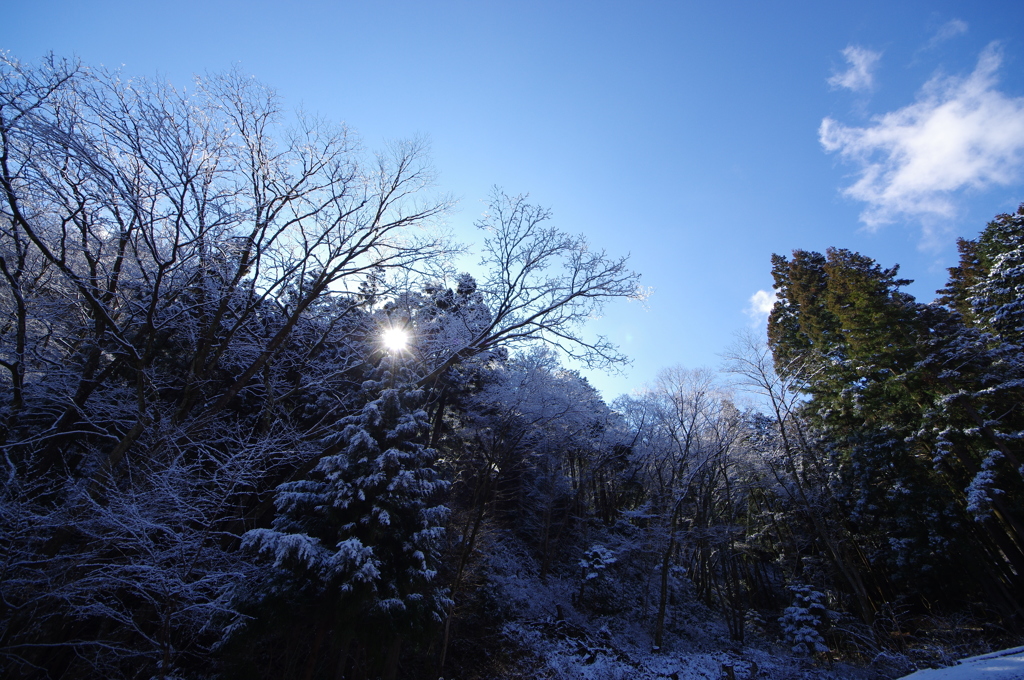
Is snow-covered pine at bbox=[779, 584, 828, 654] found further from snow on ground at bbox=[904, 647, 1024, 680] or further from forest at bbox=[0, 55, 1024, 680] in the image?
snow on ground at bbox=[904, 647, 1024, 680]

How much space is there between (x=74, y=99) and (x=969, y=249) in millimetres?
29258

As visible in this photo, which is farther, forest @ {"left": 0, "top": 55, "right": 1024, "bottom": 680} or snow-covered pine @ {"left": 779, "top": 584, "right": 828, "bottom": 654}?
snow-covered pine @ {"left": 779, "top": 584, "right": 828, "bottom": 654}

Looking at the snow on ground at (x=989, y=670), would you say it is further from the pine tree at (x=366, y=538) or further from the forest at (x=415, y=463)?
the pine tree at (x=366, y=538)

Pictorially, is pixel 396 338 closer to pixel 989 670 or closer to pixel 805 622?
pixel 989 670

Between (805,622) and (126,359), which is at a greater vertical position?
(126,359)

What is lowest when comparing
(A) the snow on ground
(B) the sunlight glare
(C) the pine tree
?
(A) the snow on ground

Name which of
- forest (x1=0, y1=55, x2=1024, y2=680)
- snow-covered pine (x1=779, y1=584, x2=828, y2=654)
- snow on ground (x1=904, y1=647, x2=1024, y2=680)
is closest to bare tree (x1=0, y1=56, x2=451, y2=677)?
forest (x1=0, y1=55, x2=1024, y2=680)

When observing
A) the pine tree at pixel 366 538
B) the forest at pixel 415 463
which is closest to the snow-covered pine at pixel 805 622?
the forest at pixel 415 463

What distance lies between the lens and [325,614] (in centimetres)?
773

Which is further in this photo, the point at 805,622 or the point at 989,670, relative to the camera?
the point at 805,622

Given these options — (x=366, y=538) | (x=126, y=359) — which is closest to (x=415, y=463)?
(x=366, y=538)

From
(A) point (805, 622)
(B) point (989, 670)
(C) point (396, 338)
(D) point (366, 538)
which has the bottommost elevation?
(B) point (989, 670)

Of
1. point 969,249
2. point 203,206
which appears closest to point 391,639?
point 203,206

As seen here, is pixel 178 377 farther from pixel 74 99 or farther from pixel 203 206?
pixel 74 99
